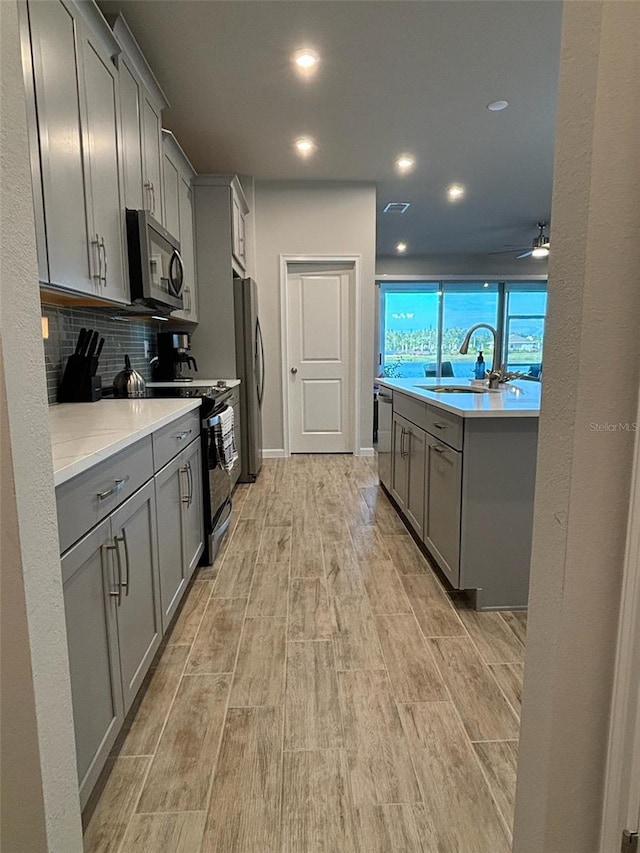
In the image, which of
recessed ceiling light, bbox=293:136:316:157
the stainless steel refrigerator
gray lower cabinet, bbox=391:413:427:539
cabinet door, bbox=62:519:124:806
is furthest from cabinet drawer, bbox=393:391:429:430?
recessed ceiling light, bbox=293:136:316:157

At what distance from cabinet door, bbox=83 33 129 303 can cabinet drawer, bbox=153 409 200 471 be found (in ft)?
2.02

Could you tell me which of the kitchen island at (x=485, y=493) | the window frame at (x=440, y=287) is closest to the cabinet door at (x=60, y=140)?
the kitchen island at (x=485, y=493)

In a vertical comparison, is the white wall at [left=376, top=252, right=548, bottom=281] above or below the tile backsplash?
above

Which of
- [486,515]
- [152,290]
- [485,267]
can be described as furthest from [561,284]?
[485,267]

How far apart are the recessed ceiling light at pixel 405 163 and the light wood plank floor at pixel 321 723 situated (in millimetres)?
3445

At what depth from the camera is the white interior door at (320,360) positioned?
5.08 meters

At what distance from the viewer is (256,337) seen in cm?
440

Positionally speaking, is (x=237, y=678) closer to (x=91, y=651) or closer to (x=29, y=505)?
(x=91, y=651)

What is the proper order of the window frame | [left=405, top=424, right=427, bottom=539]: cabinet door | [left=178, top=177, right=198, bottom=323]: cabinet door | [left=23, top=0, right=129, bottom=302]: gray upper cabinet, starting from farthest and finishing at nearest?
the window frame < [left=178, top=177, right=198, bottom=323]: cabinet door < [left=405, top=424, right=427, bottom=539]: cabinet door < [left=23, top=0, right=129, bottom=302]: gray upper cabinet

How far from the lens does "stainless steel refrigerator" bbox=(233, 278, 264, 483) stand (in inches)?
166

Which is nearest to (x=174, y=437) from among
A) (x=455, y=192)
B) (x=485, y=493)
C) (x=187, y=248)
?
(x=485, y=493)

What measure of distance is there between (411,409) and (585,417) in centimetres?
220

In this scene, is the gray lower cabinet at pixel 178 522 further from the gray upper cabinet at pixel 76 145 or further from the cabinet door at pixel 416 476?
the cabinet door at pixel 416 476

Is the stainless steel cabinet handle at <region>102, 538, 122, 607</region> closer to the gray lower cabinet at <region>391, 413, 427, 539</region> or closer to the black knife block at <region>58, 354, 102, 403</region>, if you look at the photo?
the black knife block at <region>58, 354, 102, 403</region>
